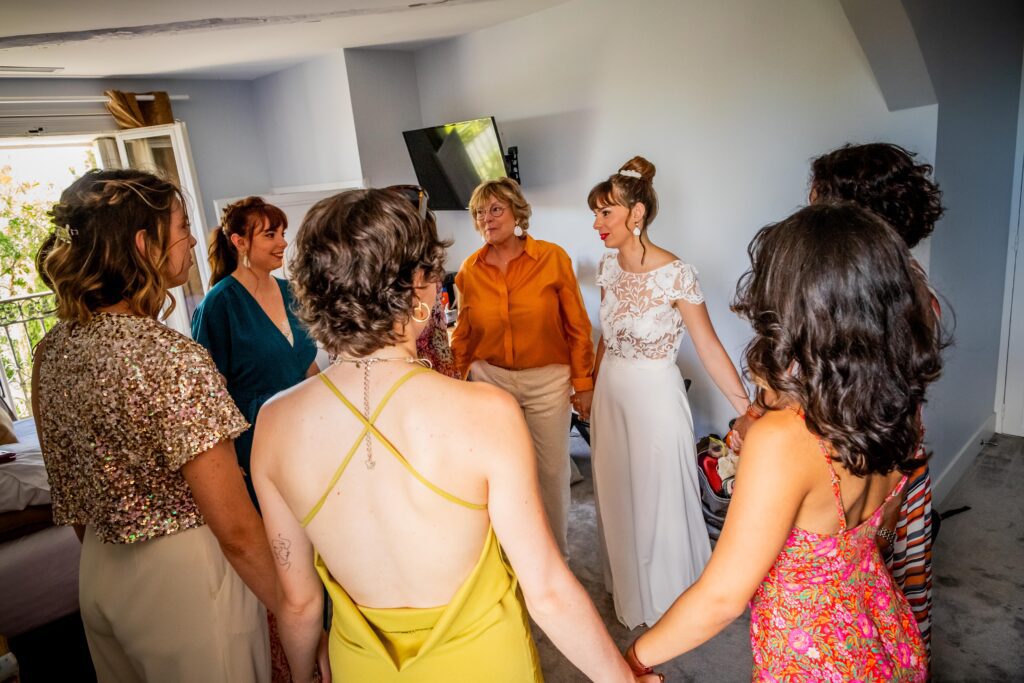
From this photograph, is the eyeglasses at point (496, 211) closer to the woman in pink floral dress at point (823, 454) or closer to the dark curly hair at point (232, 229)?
the dark curly hair at point (232, 229)

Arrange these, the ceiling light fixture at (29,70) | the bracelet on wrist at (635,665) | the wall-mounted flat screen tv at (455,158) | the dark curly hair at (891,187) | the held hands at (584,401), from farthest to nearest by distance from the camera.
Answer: the wall-mounted flat screen tv at (455,158)
the ceiling light fixture at (29,70)
the held hands at (584,401)
the dark curly hair at (891,187)
the bracelet on wrist at (635,665)

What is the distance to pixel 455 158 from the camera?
4.20 meters

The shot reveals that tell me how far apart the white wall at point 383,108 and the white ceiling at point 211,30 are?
238mm

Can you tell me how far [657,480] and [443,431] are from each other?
5.00ft

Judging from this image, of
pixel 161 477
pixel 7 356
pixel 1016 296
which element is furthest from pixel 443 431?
pixel 7 356

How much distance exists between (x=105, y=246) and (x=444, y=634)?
0.97 metres

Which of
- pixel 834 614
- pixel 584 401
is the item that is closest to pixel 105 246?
pixel 834 614

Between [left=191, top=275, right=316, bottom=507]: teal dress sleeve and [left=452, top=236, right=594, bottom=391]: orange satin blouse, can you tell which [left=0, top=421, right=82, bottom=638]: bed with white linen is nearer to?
[left=191, top=275, right=316, bottom=507]: teal dress sleeve

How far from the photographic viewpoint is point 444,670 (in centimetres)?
104

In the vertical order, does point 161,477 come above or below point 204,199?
below

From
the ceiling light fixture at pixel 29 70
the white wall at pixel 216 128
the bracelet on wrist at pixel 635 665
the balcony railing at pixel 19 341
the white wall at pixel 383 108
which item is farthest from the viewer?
the balcony railing at pixel 19 341

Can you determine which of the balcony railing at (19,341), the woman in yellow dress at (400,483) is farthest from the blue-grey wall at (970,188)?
the balcony railing at (19,341)

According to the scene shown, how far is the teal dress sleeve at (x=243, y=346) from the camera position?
207 cm

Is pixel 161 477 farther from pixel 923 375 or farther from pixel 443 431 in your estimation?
pixel 923 375
